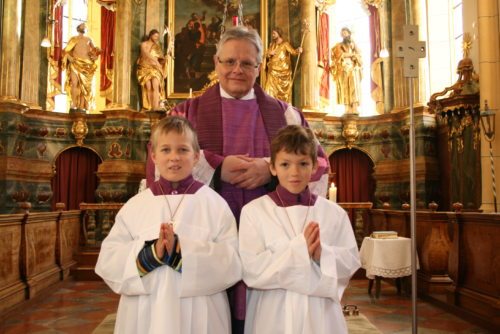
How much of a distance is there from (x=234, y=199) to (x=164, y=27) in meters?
10.9

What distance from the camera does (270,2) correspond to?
42.2 feet

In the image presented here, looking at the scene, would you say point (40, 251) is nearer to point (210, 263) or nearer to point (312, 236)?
point (210, 263)

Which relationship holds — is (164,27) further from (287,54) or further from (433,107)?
(433,107)

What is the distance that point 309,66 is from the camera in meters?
12.2

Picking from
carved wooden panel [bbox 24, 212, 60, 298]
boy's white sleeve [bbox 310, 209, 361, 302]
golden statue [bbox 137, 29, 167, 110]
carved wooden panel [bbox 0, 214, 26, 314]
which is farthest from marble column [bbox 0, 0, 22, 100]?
boy's white sleeve [bbox 310, 209, 361, 302]

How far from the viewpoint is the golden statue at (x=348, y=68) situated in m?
12.5

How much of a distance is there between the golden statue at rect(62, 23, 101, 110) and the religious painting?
1.79 m

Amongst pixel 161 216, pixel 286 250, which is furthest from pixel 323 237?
pixel 161 216

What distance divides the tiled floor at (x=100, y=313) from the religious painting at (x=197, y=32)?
6.08 m

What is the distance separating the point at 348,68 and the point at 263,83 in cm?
203

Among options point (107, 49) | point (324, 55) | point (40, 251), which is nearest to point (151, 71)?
point (107, 49)

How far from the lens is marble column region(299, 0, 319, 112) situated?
39.9 ft

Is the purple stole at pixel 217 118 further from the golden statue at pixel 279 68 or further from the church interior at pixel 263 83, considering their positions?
the golden statue at pixel 279 68

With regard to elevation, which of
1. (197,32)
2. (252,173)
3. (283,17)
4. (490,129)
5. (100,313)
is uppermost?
(283,17)
